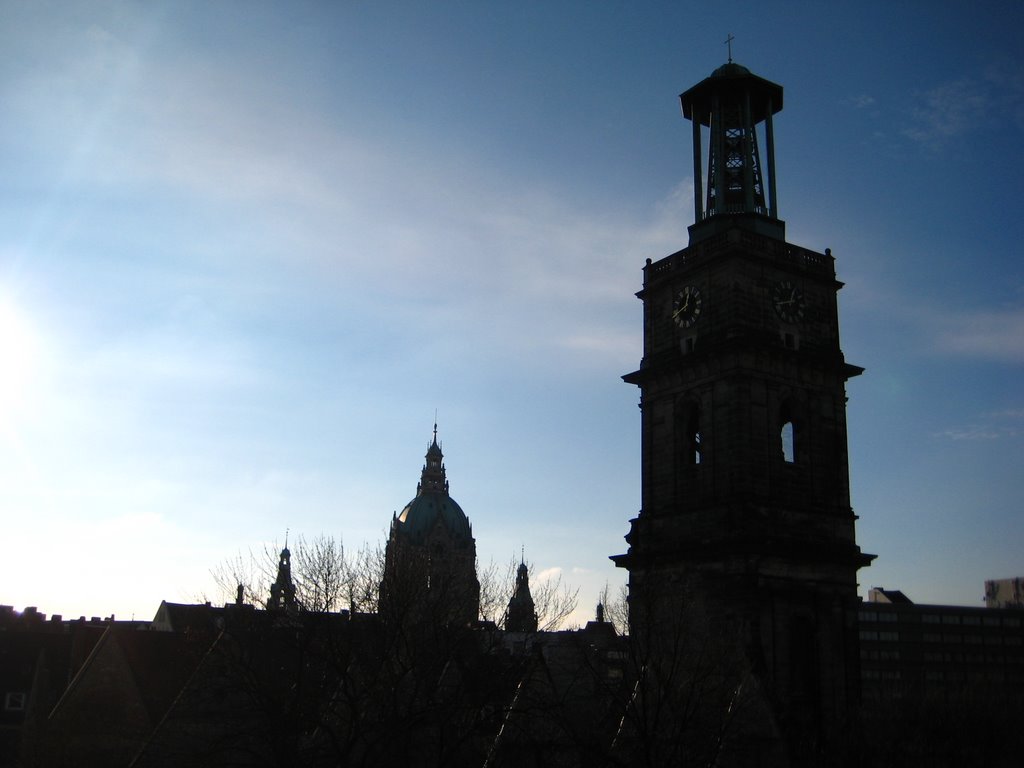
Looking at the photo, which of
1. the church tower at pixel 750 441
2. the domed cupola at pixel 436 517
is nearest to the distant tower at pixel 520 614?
the church tower at pixel 750 441

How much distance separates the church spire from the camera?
5594 centimetres

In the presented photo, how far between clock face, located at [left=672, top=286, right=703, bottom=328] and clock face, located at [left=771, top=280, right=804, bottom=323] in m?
3.61

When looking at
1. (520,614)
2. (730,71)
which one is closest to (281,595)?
(520,614)

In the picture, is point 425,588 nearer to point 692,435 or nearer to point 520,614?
point 520,614

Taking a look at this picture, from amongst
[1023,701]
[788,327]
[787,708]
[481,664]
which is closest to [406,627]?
[481,664]

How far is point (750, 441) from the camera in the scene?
49438 mm

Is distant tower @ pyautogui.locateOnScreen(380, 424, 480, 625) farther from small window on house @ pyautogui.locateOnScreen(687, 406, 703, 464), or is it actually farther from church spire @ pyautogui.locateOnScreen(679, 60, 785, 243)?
church spire @ pyautogui.locateOnScreen(679, 60, 785, 243)

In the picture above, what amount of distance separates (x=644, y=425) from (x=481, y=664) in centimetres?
2088

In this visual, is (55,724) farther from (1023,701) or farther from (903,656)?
(903,656)

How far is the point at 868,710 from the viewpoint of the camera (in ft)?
173

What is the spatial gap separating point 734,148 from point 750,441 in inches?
662

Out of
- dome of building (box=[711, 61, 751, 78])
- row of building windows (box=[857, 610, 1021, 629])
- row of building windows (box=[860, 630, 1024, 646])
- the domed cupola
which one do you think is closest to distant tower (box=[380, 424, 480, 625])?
dome of building (box=[711, 61, 751, 78])

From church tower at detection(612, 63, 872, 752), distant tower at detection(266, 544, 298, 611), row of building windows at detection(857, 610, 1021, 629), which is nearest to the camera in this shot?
distant tower at detection(266, 544, 298, 611)

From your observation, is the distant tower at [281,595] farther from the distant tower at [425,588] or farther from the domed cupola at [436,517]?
the domed cupola at [436,517]
